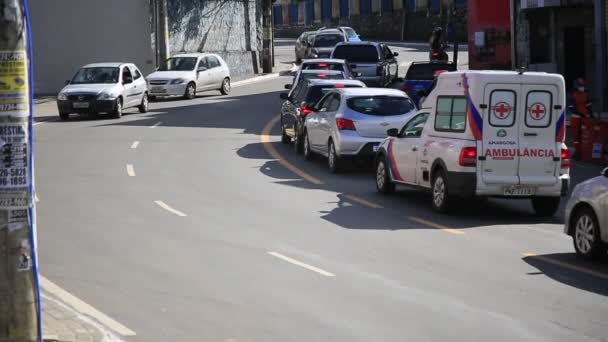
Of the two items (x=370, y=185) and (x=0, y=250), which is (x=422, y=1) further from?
(x=0, y=250)

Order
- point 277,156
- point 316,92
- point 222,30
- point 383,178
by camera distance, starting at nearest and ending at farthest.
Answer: point 383,178 < point 277,156 < point 316,92 < point 222,30

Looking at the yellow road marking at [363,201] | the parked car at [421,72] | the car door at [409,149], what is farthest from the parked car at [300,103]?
the parked car at [421,72]

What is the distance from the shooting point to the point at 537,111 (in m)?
16.6

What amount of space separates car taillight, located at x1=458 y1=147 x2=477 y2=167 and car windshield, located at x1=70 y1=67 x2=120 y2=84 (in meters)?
21.9

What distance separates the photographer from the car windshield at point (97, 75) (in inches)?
1451

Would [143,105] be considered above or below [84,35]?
below

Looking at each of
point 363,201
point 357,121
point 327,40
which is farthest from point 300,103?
point 327,40

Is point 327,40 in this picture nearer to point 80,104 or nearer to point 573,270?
point 80,104

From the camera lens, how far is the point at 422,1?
79875mm

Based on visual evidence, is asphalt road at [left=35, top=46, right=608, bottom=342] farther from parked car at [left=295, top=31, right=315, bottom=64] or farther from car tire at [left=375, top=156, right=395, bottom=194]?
parked car at [left=295, top=31, right=315, bottom=64]

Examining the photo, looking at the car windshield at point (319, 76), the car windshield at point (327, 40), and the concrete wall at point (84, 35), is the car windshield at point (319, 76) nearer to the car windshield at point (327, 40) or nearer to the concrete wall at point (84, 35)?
the concrete wall at point (84, 35)

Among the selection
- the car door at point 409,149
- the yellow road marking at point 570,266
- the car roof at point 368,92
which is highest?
the car roof at point 368,92

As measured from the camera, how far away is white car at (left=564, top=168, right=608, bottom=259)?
12930 mm

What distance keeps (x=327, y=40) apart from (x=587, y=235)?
46.8 meters
